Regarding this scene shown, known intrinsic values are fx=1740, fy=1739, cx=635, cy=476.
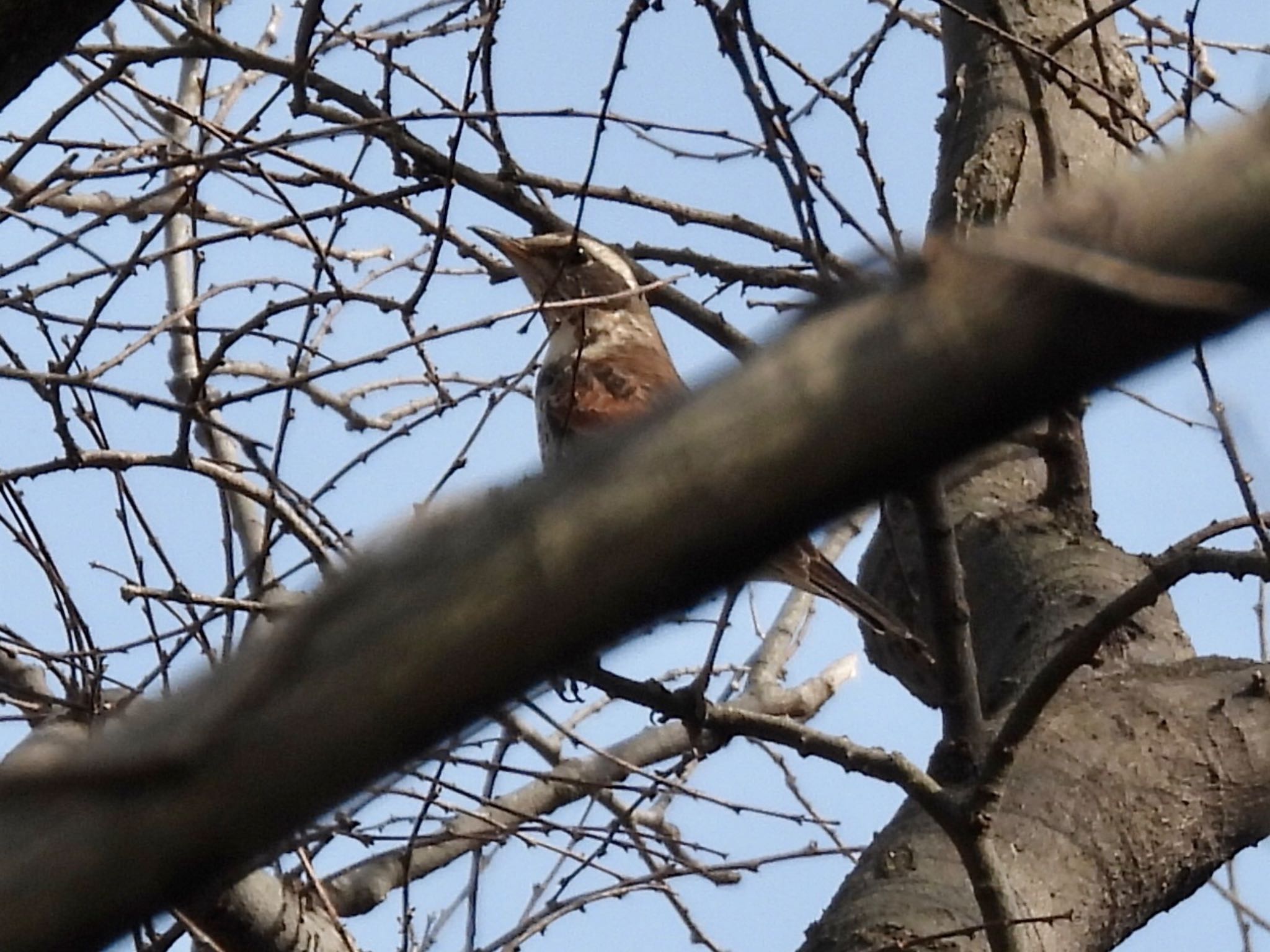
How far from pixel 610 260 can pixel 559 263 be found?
2.51 ft

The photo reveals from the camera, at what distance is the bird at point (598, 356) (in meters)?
4.61

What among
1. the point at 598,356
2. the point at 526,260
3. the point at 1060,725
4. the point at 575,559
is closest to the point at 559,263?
the point at 526,260

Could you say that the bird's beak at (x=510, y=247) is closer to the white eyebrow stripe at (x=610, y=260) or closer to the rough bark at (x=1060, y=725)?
the white eyebrow stripe at (x=610, y=260)

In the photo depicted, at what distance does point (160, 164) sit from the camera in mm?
4020

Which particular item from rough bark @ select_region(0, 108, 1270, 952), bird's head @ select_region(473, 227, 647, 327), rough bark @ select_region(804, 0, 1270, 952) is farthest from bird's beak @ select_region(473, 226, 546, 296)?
rough bark @ select_region(0, 108, 1270, 952)

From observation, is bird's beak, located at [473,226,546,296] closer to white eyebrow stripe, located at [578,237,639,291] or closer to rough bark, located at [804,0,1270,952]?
white eyebrow stripe, located at [578,237,639,291]

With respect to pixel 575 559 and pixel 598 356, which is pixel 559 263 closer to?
pixel 598 356

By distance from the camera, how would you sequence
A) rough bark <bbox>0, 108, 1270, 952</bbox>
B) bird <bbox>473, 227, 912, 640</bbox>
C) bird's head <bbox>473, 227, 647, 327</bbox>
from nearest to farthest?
rough bark <bbox>0, 108, 1270, 952</bbox> → bird <bbox>473, 227, 912, 640</bbox> → bird's head <bbox>473, 227, 647, 327</bbox>

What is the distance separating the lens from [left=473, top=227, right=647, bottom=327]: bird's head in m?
5.43

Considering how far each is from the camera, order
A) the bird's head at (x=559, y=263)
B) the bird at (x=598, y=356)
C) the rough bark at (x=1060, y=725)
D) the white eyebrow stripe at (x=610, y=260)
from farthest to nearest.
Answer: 1. the white eyebrow stripe at (x=610, y=260)
2. the bird's head at (x=559, y=263)
3. the bird at (x=598, y=356)
4. the rough bark at (x=1060, y=725)

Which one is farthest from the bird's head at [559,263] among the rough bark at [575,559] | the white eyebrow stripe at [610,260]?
the rough bark at [575,559]

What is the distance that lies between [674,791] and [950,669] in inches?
51.8

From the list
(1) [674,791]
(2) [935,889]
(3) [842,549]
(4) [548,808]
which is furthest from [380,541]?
(3) [842,549]

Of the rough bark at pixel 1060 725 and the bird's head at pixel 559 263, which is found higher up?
the bird's head at pixel 559 263
